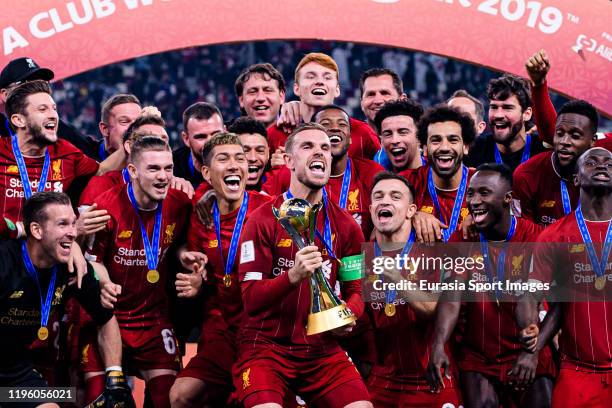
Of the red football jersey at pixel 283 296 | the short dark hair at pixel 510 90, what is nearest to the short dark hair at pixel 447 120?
the short dark hair at pixel 510 90

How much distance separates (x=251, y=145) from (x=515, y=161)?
161 cm

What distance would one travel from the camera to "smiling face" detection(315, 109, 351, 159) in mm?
6344

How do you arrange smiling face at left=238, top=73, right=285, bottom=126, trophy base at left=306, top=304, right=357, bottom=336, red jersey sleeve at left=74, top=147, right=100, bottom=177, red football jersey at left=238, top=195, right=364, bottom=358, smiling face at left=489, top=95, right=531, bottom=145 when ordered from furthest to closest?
smiling face at left=238, top=73, right=285, bottom=126 → smiling face at left=489, top=95, right=531, bottom=145 → red jersey sleeve at left=74, top=147, right=100, bottom=177 → red football jersey at left=238, top=195, right=364, bottom=358 → trophy base at left=306, top=304, right=357, bottom=336

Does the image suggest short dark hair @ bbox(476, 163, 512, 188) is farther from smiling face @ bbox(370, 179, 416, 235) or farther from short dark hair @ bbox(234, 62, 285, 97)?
short dark hair @ bbox(234, 62, 285, 97)

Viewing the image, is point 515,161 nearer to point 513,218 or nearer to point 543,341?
point 513,218

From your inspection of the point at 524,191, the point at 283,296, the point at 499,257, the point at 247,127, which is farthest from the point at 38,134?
the point at 524,191

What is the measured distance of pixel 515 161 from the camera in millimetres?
6730

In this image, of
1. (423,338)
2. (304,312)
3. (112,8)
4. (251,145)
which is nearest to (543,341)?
(423,338)

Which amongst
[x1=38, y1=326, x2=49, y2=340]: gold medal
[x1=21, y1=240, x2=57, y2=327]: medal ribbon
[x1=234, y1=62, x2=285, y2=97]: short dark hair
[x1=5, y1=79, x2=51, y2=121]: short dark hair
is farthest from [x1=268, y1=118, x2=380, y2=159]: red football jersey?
[x1=38, y1=326, x2=49, y2=340]: gold medal

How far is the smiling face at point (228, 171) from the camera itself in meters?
5.98

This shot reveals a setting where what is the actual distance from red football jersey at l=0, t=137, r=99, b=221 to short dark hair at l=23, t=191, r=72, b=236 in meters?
0.50

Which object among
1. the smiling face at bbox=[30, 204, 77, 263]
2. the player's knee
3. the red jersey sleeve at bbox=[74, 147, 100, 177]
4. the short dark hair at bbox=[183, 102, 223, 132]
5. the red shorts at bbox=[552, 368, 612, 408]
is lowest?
the red shorts at bbox=[552, 368, 612, 408]

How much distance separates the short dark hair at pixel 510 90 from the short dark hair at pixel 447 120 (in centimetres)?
46

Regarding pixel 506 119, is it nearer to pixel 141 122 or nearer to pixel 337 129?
pixel 337 129
